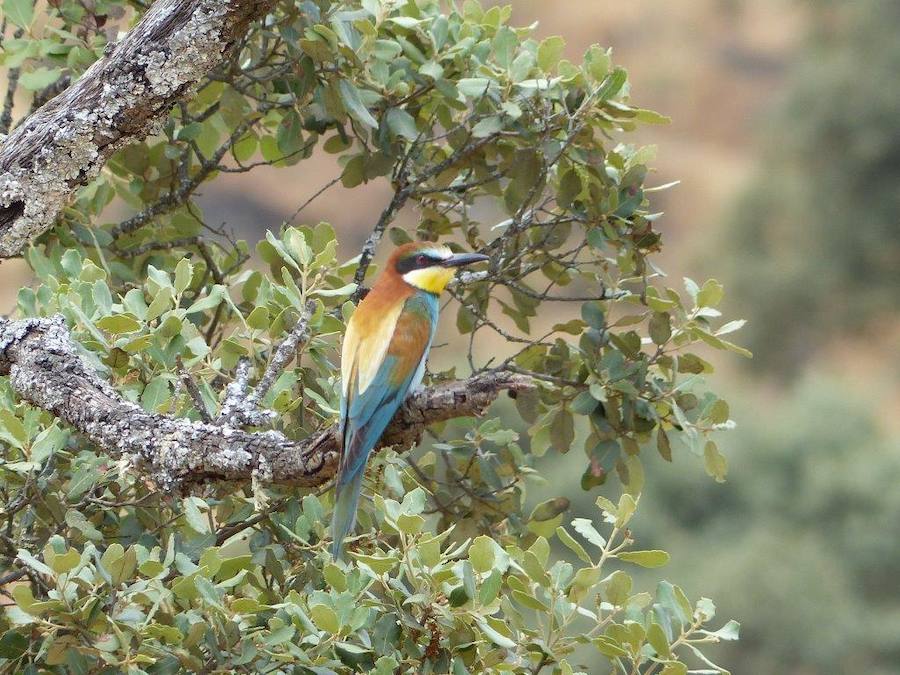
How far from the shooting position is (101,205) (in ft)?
9.67

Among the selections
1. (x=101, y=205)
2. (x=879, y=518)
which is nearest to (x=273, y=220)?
(x=879, y=518)

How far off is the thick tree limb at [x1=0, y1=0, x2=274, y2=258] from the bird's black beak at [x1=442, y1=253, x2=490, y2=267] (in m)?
0.86

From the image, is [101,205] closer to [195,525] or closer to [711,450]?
[195,525]

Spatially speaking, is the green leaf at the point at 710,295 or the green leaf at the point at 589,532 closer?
the green leaf at the point at 589,532

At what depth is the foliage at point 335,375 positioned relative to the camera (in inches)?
73.9

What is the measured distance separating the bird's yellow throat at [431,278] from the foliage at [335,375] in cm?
10

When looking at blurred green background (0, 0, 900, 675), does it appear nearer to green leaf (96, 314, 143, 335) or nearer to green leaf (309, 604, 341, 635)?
green leaf (96, 314, 143, 335)

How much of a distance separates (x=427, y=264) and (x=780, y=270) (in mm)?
18132

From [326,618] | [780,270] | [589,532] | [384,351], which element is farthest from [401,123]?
[780,270]

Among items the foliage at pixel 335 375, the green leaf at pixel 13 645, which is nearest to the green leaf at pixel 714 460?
the foliage at pixel 335 375

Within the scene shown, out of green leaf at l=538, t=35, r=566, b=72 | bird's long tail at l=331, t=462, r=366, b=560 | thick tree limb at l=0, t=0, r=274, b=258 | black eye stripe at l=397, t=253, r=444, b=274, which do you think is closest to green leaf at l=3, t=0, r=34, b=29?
thick tree limb at l=0, t=0, r=274, b=258

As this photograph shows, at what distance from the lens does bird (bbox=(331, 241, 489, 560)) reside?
7.14 feet

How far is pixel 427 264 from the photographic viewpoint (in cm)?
303

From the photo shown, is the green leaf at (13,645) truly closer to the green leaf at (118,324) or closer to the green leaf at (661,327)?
the green leaf at (118,324)
